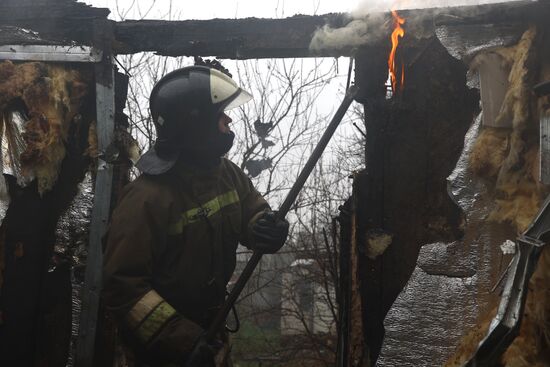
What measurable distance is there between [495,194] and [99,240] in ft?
10.1

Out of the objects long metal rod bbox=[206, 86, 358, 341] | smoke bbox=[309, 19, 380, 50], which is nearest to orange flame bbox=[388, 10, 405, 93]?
smoke bbox=[309, 19, 380, 50]

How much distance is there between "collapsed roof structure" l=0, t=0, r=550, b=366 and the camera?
3.60 m

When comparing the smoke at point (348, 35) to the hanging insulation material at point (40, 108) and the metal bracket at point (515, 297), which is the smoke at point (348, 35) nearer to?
the metal bracket at point (515, 297)

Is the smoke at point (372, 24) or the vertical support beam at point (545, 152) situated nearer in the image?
the vertical support beam at point (545, 152)

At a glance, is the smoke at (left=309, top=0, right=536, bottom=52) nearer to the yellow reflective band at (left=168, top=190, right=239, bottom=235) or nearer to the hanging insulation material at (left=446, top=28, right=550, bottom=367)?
the hanging insulation material at (left=446, top=28, right=550, bottom=367)

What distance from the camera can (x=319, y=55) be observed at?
4.40 metres

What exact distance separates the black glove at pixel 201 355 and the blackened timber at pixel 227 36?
2310mm

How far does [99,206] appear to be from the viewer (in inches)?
188

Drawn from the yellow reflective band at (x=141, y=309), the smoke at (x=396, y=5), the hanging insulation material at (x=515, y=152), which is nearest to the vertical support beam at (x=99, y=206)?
the yellow reflective band at (x=141, y=309)

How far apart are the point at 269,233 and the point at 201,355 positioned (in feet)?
2.94

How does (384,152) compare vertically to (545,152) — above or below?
above

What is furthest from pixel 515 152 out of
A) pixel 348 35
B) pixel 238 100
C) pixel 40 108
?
pixel 40 108

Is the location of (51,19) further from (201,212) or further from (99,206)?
(201,212)

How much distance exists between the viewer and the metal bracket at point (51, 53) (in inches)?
188
